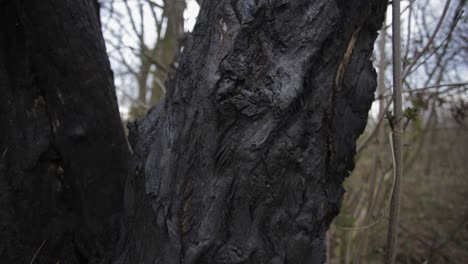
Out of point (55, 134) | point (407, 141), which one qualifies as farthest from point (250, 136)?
point (407, 141)

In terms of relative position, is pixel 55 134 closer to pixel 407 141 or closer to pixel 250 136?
pixel 250 136

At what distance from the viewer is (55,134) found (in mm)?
1320

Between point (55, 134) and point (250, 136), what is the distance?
2.44 ft

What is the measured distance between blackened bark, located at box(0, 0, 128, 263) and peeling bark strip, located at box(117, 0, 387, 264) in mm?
304

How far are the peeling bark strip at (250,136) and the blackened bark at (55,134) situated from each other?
0.30 meters

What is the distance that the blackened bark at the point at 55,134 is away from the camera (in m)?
1.25

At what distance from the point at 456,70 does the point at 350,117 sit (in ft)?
7.20

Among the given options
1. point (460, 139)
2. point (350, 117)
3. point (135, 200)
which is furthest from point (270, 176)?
point (460, 139)

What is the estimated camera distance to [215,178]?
1.08 meters

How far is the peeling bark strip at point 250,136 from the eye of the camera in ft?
3.48

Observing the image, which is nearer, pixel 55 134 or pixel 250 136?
pixel 250 136

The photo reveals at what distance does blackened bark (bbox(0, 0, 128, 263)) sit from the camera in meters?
1.25

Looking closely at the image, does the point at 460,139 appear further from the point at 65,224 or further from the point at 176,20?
the point at 65,224

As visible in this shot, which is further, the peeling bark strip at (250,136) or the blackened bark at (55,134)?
the blackened bark at (55,134)
